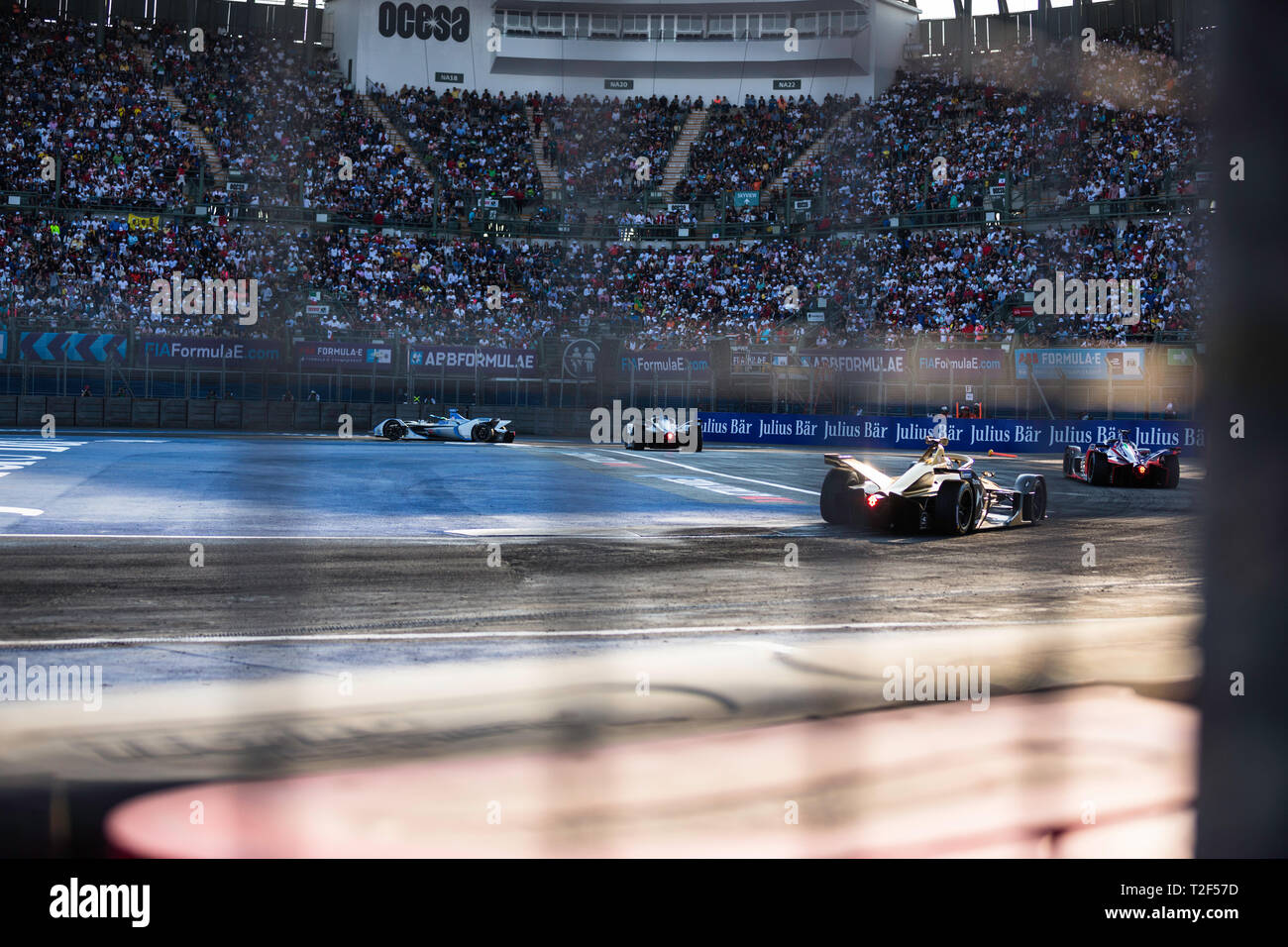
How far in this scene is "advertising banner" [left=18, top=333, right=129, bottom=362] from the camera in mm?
31312

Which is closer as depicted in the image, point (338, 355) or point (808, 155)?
point (338, 355)

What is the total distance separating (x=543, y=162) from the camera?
45.4m

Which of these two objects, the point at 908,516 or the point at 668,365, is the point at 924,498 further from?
the point at 668,365

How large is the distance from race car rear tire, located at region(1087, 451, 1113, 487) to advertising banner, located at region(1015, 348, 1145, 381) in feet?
34.0

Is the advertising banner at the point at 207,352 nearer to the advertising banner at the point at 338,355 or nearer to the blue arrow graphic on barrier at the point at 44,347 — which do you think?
the advertising banner at the point at 338,355

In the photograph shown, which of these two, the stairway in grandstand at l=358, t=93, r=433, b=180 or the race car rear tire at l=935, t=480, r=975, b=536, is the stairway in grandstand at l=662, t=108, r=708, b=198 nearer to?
the stairway in grandstand at l=358, t=93, r=433, b=180

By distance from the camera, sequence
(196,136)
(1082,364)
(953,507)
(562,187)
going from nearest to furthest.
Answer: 1. (953,507)
2. (1082,364)
3. (196,136)
4. (562,187)

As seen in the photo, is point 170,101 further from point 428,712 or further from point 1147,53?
point 428,712

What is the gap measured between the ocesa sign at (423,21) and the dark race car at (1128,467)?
36.7m

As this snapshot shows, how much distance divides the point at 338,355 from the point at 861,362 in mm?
15487

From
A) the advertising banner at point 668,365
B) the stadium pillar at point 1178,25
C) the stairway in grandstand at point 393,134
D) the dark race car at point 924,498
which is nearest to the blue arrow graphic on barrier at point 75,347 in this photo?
the advertising banner at point 668,365

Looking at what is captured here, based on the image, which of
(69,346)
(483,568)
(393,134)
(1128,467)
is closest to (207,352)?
(69,346)

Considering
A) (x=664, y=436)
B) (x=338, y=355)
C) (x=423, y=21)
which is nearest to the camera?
(x=664, y=436)

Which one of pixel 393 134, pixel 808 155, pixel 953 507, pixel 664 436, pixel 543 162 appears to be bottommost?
pixel 953 507
